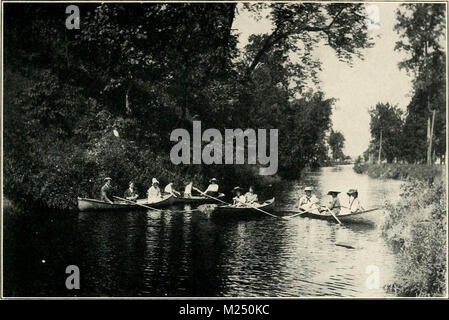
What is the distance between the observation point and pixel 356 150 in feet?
36.8

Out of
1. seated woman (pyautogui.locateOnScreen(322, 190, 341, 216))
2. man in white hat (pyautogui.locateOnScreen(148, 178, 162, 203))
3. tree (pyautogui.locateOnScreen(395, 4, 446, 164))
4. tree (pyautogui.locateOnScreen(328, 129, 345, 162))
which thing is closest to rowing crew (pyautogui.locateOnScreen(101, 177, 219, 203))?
man in white hat (pyautogui.locateOnScreen(148, 178, 162, 203))

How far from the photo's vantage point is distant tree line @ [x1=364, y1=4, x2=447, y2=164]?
9.87m

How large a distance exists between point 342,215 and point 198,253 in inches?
117

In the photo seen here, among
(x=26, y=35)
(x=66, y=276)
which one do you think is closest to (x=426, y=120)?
(x=66, y=276)

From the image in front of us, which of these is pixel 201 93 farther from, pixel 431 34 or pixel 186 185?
pixel 431 34

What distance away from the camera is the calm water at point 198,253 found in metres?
9.28

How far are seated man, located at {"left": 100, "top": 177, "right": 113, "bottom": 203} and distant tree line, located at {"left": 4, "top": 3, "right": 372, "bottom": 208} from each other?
189 millimetres

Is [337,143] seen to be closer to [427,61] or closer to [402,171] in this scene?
[402,171]

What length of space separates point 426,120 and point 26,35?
316 inches

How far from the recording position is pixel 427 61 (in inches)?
398

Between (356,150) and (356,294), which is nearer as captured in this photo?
(356,294)
